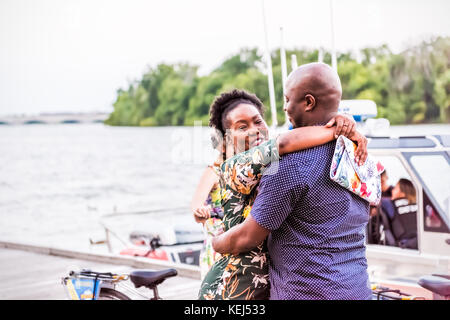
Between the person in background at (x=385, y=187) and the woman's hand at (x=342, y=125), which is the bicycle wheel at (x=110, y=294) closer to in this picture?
the woman's hand at (x=342, y=125)

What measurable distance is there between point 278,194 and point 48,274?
7.13m

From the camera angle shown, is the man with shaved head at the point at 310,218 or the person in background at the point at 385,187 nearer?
the man with shaved head at the point at 310,218

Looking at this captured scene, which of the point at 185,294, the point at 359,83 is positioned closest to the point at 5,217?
the point at 359,83

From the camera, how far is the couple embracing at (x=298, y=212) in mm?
1852

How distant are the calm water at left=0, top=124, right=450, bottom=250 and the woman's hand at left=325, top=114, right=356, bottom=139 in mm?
1147

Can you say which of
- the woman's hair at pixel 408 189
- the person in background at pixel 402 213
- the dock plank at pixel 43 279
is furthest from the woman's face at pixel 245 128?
the woman's hair at pixel 408 189

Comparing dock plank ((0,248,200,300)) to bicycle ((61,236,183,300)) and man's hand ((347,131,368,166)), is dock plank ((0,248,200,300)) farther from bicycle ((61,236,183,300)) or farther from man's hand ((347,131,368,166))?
man's hand ((347,131,368,166))

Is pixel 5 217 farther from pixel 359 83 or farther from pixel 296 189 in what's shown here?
pixel 296 189

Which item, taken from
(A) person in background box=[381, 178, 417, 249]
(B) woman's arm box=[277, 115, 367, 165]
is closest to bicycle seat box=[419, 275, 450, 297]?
(B) woman's arm box=[277, 115, 367, 165]

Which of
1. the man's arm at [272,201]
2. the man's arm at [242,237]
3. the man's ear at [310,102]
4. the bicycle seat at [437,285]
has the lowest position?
the bicycle seat at [437,285]

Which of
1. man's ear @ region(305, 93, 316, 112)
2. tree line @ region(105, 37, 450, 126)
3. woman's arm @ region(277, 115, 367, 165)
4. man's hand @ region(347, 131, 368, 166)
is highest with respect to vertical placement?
tree line @ region(105, 37, 450, 126)

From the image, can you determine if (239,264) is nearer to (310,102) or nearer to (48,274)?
(310,102)

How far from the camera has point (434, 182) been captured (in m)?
5.30

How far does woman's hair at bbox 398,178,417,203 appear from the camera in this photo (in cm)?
647
